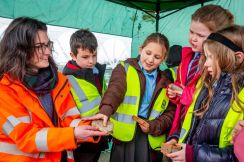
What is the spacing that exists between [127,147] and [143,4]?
3.11 metres

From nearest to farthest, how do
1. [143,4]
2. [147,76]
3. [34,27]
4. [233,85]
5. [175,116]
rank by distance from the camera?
[233,85] < [34,27] < [175,116] < [147,76] < [143,4]

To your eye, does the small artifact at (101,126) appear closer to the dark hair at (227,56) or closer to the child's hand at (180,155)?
the child's hand at (180,155)

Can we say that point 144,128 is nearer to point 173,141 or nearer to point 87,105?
point 173,141

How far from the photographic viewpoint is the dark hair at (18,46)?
68.3 inches

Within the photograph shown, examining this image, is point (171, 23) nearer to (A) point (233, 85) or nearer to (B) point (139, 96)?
(B) point (139, 96)

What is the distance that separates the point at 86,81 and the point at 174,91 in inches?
28.5

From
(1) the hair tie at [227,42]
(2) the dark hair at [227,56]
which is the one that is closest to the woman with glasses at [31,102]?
(2) the dark hair at [227,56]

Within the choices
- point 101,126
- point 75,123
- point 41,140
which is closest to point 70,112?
point 75,123

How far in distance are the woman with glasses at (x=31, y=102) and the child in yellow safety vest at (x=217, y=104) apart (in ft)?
1.83

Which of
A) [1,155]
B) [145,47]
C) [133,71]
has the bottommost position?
[1,155]

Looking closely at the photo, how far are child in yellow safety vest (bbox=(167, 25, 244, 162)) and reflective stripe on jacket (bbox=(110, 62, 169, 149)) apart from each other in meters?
0.46

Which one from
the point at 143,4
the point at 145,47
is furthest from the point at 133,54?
the point at 145,47

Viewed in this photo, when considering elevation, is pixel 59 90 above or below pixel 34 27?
below

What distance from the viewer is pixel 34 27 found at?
1778 mm
